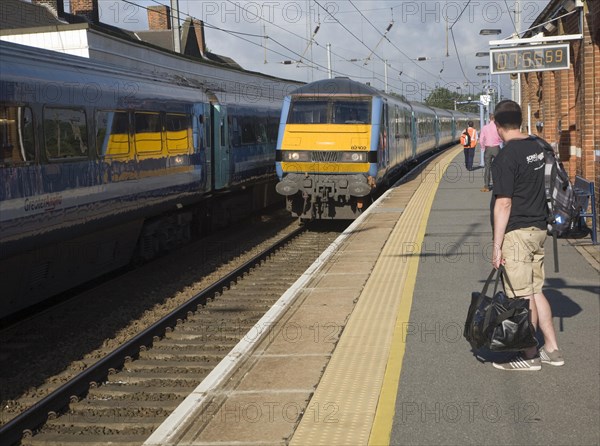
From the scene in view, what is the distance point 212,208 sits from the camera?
15.9 m

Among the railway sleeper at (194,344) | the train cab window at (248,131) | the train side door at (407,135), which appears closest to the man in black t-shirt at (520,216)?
the railway sleeper at (194,344)

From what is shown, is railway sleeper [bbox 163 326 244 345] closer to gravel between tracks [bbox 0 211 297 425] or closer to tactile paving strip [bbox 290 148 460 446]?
gravel between tracks [bbox 0 211 297 425]

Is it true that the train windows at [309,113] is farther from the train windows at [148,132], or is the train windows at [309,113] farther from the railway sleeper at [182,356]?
the railway sleeper at [182,356]

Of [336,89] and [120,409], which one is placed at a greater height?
[336,89]

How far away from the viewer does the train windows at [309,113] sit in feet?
52.2

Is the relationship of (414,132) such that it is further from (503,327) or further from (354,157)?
(503,327)

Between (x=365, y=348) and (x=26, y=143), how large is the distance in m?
4.17

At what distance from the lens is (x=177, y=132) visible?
12.7m

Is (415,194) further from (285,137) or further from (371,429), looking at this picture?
(371,429)

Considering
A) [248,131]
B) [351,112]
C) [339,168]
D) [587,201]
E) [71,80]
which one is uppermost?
[71,80]

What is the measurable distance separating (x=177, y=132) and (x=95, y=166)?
3342 mm

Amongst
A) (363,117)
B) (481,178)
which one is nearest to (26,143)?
(363,117)

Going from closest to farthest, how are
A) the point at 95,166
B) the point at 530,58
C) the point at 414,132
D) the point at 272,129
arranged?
the point at 95,166 → the point at 530,58 → the point at 272,129 → the point at 414,132

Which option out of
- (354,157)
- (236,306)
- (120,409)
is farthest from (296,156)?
(120,409)
